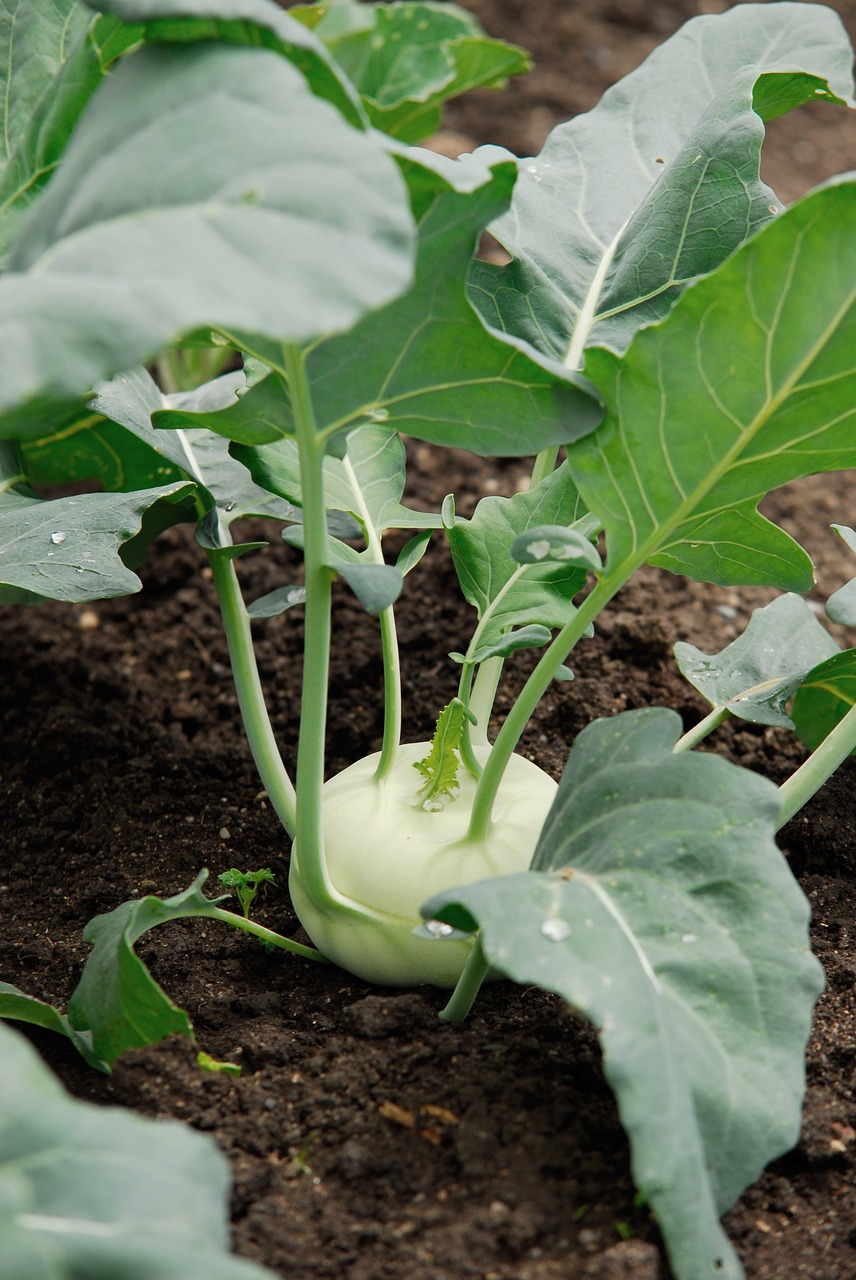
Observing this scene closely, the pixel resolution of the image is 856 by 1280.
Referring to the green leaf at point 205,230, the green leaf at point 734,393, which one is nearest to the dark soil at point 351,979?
the green leaf at point 734,393

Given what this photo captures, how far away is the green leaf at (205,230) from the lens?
58 cm

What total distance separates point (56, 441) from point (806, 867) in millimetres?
951

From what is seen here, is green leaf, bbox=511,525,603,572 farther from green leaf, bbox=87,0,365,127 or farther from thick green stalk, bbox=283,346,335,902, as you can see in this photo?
green leaf, bbox=87,0,365,127

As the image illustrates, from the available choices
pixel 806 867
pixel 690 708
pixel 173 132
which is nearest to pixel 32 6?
pixel 173 132

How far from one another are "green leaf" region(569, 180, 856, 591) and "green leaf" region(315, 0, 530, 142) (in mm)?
248

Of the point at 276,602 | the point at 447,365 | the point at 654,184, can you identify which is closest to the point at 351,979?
the point at 276,602

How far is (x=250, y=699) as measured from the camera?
1.17 meters

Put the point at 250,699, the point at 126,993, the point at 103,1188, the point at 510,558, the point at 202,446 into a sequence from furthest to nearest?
the point at 202,446
the point at 250,699
the point at 510,558
the point at 126,993
the point at 103,1188

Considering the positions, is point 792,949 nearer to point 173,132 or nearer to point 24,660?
point 173,132

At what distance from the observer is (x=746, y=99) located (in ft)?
3.32

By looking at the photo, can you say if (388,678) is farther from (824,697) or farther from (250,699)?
(824,697)

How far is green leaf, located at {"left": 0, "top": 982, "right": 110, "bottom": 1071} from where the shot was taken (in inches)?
35.9

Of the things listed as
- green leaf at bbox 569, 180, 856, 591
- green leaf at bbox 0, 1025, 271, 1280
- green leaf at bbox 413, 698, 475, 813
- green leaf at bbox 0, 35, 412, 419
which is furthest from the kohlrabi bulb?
green leaf at bbox 0, 35, 412, 419

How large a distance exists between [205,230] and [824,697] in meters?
0.80
